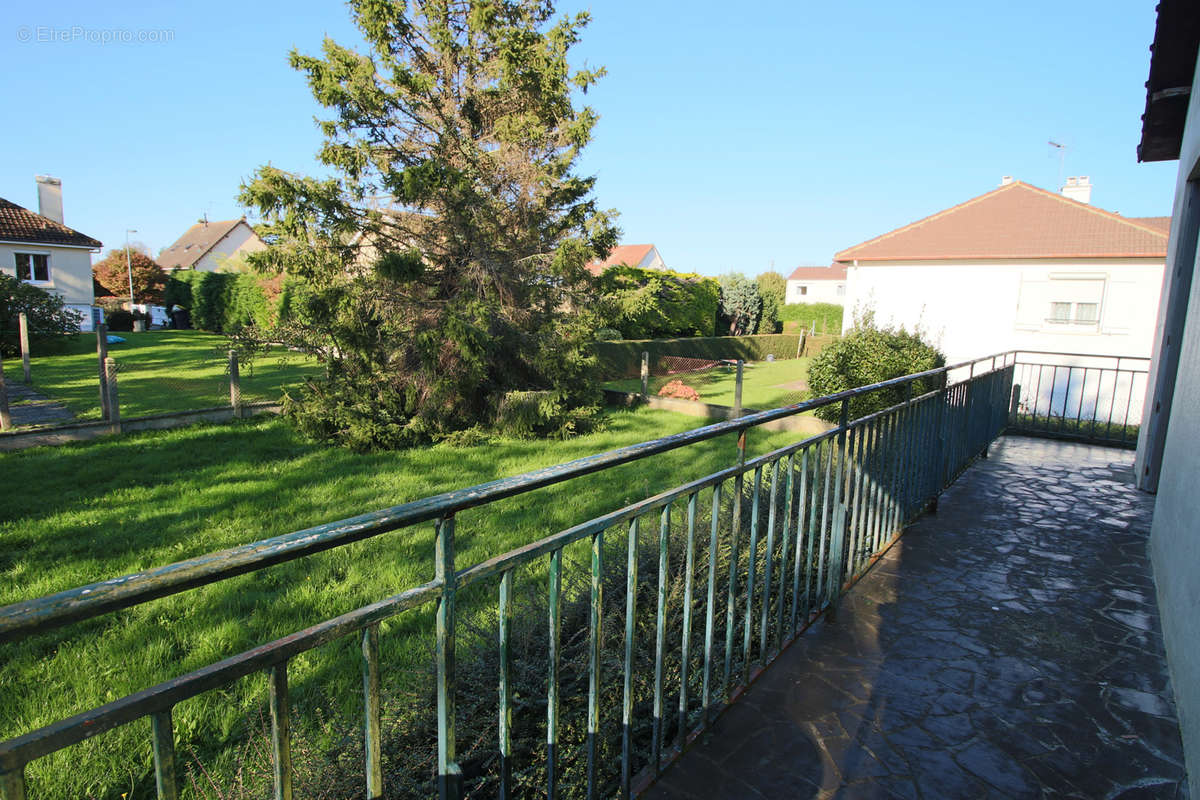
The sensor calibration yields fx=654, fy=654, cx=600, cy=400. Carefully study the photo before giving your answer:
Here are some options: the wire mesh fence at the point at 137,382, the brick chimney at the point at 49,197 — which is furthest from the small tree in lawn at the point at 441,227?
the brick chimney at the point at 49,197

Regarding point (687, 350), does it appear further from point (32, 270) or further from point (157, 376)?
point (32, 270)

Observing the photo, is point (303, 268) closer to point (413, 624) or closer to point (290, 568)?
point (290, 568)

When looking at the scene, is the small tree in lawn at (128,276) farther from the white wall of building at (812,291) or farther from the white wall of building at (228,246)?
the white wall of building at (812,291)

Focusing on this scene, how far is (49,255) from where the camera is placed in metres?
26.6

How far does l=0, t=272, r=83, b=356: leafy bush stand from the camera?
1606cm

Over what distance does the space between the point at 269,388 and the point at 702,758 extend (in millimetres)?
12754

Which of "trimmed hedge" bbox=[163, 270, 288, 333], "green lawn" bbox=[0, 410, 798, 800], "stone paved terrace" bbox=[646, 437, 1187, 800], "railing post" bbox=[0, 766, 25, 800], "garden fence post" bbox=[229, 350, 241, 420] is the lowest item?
"green lawn" bbox=[0, 410, 798, 800]

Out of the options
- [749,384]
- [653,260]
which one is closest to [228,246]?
[653,260]

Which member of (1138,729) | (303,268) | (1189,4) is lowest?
(1138,729)

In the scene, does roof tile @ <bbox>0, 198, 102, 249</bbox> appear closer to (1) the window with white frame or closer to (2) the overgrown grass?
(1) the window with white frame

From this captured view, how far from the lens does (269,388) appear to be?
12922 mm

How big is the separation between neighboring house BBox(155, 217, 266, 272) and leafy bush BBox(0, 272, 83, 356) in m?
25.5

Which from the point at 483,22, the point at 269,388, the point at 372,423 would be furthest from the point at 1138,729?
the point at 269,388

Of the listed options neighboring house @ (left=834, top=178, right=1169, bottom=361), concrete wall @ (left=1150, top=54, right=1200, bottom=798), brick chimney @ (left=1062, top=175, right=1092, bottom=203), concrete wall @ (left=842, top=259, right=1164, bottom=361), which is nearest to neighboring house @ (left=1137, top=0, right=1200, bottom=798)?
concrete wall @ (left=1150, top=54, right=1200, bottom=798)
